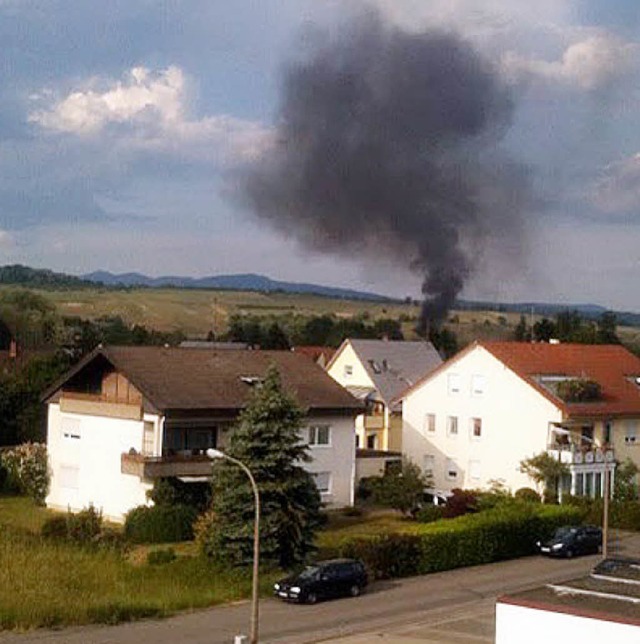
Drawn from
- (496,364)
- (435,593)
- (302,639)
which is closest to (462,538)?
(435,593)

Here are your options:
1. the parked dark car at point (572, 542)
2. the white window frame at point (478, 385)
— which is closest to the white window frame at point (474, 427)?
the white window frame at point (478, 385)

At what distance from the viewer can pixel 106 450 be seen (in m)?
52.7

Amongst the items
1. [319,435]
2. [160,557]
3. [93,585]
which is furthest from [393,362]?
[93,585]

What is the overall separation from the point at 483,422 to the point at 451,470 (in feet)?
9.97

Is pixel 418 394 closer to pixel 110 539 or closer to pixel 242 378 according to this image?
pixel 242 378

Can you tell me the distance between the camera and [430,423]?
64.1m

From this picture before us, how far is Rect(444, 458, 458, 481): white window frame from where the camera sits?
62.3 m

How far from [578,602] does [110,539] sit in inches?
954

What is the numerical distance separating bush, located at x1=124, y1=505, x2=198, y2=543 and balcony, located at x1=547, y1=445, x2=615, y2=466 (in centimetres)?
1780

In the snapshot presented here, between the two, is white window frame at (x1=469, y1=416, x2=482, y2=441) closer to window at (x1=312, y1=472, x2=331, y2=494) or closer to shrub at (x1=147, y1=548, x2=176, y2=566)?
window at (x1=312, y1=472, x2=331, y2=494)

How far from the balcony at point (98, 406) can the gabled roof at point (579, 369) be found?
18032 mm

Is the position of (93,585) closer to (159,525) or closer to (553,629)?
(159,525)

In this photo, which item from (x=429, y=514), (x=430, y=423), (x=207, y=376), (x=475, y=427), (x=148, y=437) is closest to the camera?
(x=148, y=437)

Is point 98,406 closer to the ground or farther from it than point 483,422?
farther from it
